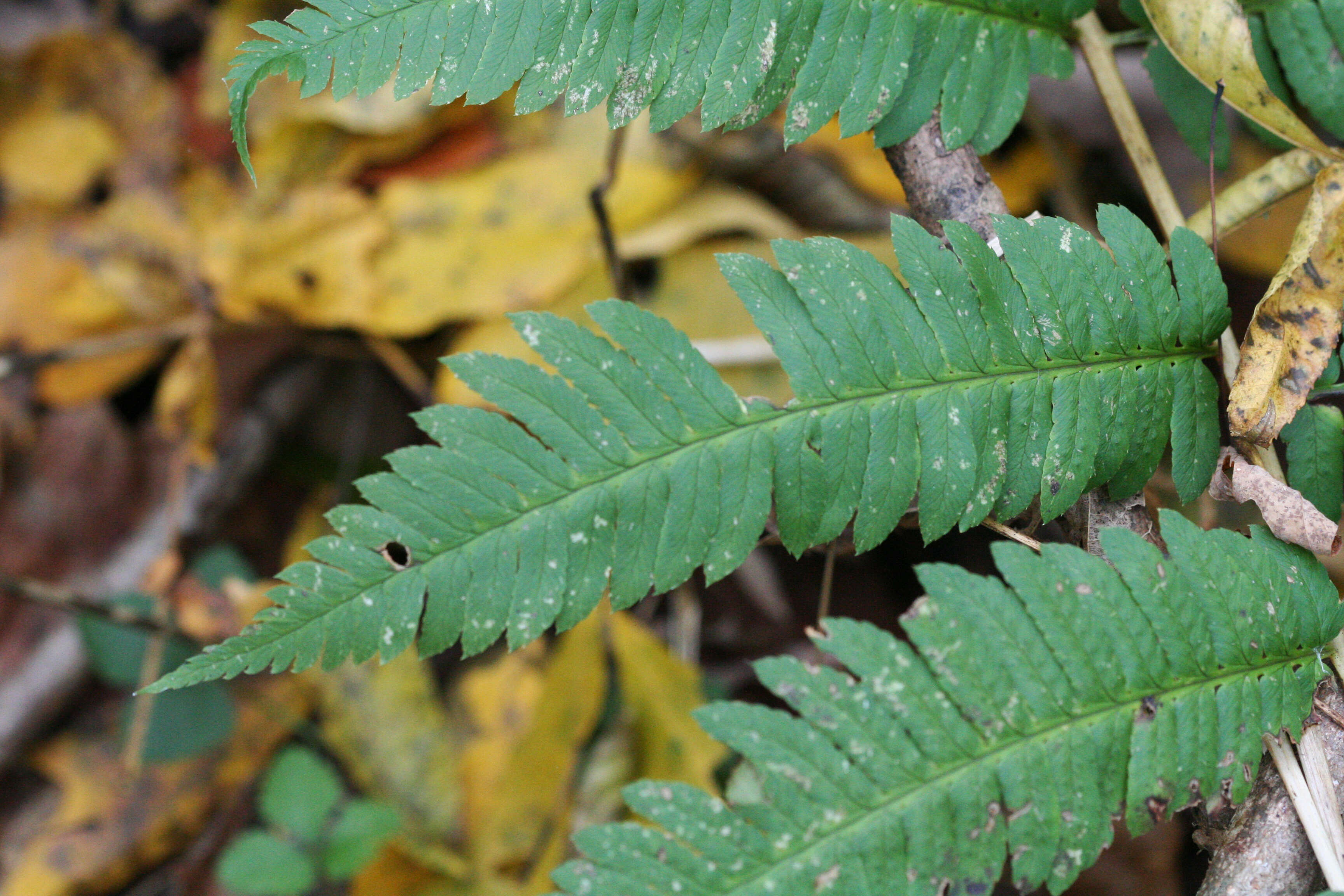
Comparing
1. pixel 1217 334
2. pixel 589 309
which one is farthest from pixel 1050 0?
pixel 589 309

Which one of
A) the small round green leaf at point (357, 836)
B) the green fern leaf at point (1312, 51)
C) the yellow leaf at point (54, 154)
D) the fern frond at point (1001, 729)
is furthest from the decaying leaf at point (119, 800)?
the green fern leaf at point (1312, 51)

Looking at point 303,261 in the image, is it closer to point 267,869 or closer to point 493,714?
point 493,714

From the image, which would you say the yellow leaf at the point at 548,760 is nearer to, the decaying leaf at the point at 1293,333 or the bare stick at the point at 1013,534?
the bare stick at the point at 1013,534

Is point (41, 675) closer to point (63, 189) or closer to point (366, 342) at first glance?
point (366, 342)

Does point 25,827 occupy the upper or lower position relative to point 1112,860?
upper

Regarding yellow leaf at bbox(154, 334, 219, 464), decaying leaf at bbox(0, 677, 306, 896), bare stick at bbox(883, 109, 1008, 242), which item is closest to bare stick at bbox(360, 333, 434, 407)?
yellow leaf at bbox(154, 334, 219, 464)

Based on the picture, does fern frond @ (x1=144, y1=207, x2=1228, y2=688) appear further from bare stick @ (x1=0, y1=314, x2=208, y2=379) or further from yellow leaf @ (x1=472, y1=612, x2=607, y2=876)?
bare stick @ (x1=0, y1=314, x2=208, y2=379)
